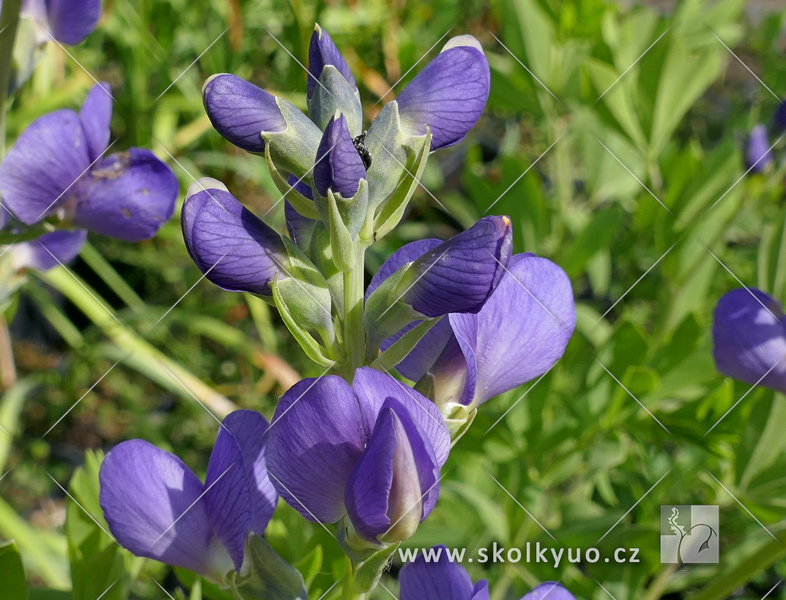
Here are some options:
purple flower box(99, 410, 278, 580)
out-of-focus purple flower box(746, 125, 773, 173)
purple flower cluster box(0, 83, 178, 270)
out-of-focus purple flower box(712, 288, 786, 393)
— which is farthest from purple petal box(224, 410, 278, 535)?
out-of-focus purple flower box(746, 125, 773, 173)

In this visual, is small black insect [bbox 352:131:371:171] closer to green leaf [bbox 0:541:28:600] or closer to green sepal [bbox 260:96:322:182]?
green sepal [bbox 260:96:322:182]

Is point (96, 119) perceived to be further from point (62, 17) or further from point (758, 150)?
point (758, 150)

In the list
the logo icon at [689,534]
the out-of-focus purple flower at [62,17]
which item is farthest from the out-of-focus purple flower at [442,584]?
the out-of-focus purple flower at [62,17]

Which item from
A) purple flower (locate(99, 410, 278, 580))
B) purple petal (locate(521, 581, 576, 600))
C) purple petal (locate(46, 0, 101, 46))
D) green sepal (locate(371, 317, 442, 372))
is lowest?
purple petal (locate(521, 581, 576, 600))

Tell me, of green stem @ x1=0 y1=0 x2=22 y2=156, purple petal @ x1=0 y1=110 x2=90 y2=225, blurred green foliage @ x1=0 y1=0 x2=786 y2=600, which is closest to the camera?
green stem @ x1=0 y1=0 x2=22 y2=156

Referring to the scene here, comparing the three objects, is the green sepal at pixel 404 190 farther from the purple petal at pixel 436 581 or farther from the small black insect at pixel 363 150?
the purple petal at pixel 436 581

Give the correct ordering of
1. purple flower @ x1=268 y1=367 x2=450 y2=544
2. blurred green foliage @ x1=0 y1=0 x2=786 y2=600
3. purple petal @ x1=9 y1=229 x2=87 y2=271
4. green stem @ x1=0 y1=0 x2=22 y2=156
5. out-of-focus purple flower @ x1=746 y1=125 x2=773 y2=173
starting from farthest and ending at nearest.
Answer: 1. out-of-focus purple flower @ x1=746 y1=125 x2=773 y2=173
2. blurred green foliage @ x1=0 y1=0 x2=786 y2=600
3. purple petal @ x1=9 y1=229 x2=87 y2=271
4. green stem @ x1=0 y1=0 x2=22 y2=156
5. purple flower @ x1=268 y1=367 x2=450 y2=544
